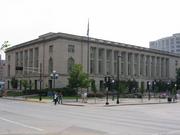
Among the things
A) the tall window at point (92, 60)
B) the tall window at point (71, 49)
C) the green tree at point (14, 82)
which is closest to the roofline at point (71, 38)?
the tall window at point (71, 49)

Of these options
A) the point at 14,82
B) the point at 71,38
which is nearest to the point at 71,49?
the point at 71,38

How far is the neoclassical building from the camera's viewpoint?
118 meters

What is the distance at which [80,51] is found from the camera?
122 metres

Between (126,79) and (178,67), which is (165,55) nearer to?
(178,67)

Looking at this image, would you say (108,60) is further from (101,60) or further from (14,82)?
(14,82)

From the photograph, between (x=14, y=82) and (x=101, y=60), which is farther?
(x=14, y=82)

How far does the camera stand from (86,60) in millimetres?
124125

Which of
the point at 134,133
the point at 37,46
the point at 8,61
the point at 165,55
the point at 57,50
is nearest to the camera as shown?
the point at 134,133

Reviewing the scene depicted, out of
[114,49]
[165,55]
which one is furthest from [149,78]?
[114,49]

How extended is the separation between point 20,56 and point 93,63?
29.3 meters

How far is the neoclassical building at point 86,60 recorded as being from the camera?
11756cm

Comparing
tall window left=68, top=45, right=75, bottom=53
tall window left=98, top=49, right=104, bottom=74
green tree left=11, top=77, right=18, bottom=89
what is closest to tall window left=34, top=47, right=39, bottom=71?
green tree left=11, top=77, right=18, bottom=89

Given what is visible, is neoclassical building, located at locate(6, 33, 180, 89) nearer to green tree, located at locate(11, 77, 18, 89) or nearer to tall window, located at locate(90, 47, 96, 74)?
tall window, located at locate(90, 47, 96, 74)

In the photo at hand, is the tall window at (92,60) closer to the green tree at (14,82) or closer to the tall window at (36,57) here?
the tall window at (36,57)
